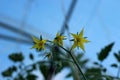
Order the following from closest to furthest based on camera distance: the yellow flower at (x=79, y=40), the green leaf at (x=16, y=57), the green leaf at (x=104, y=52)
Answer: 1. the yellow flower at (x=79, y=40)
2. the green leaf at (x=104, y=52)
3. the green leaf at (x=16, y=57)

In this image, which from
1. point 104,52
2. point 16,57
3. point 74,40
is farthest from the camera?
point 16,57

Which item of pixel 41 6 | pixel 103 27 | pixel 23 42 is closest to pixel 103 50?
pixel 103 27

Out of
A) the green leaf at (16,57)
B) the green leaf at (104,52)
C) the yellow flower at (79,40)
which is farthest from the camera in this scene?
the green leaf at (16,57)

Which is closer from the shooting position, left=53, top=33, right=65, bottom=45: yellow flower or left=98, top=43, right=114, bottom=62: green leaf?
left=53, top=33, right=65, bottom=45: yellow flower

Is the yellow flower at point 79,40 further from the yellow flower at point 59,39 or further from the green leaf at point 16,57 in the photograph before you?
the green leaf at point 16,57

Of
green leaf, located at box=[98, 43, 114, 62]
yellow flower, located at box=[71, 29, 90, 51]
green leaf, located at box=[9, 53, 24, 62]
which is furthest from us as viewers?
green leaf, located at box=[9, 53, 24, 62]

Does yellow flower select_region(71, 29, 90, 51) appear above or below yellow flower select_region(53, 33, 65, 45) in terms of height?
below

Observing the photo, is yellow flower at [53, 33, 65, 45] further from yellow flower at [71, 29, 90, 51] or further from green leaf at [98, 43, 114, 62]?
green leaf at [98, 43, 114, 62]

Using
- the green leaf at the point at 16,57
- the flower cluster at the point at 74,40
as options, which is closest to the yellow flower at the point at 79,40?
the flower cluster at the point at 74,40

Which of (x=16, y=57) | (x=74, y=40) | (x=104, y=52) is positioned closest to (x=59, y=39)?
(x=74, y=40)

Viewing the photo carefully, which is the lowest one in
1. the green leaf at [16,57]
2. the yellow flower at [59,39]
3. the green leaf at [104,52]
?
the yellow flower at [59,39]

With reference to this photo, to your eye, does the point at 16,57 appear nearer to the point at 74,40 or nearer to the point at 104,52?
the point at 104,52

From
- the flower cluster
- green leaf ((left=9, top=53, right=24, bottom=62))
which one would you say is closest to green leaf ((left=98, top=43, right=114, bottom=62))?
the flower cluster
